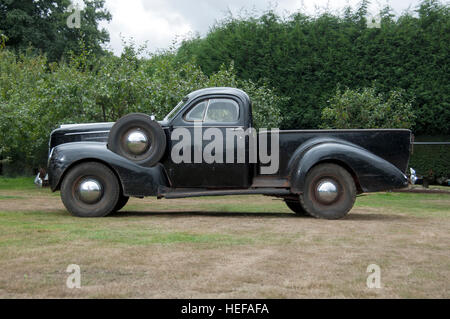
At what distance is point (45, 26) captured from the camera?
3391cm

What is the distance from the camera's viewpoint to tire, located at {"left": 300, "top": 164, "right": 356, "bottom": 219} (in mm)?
8500

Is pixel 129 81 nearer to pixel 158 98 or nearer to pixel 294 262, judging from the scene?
pixel 158 98

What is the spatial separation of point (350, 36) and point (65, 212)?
44.8ft

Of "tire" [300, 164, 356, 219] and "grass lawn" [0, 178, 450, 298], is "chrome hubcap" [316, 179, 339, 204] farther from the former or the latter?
"grass lawn" [0, 178, 450, 298]

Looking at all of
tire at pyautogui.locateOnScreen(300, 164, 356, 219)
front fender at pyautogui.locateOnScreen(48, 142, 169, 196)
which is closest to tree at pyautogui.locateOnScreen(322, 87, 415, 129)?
tire at pyautogui.locateOnScreen(300, 164, 356, 219)

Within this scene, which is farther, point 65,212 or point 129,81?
point 129,81

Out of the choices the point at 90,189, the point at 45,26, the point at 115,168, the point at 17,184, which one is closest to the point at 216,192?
the point at 115,168

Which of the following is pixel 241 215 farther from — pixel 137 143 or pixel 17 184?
pixel 17 184

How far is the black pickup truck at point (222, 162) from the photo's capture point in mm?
8406

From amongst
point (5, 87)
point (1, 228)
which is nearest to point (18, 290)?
point (1, 228)

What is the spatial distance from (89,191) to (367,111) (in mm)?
11351

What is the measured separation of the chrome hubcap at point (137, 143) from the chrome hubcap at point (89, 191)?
77 centimetres

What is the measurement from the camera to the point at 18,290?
12.4 feet

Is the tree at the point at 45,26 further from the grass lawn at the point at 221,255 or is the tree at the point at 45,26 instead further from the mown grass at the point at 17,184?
the grass lawn at the point at 221,255
